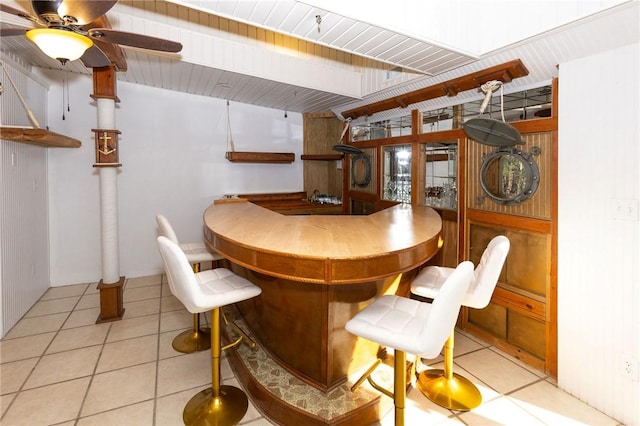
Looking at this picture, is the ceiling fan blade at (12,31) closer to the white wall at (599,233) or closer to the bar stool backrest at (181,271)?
the bar stool backrest at (181,271)

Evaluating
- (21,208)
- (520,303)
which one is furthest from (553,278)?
(21,208)

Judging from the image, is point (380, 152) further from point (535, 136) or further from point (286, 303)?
point (286, 303)

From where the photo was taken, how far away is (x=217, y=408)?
1.99 m

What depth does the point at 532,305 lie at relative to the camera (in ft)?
8.59

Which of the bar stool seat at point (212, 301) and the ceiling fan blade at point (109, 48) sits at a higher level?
the ceiling fan blade at point (109, 48)

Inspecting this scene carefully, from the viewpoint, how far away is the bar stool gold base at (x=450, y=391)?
2168 mm

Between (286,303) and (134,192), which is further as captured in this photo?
(134,192)

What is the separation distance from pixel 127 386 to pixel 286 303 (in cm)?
135

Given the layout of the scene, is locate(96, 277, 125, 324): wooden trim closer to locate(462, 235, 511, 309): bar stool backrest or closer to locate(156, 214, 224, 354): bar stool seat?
locate(156, 214, 224, 354): bar stool seat

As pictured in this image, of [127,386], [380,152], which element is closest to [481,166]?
[380,152]

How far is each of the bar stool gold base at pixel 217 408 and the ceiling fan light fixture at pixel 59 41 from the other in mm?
2289

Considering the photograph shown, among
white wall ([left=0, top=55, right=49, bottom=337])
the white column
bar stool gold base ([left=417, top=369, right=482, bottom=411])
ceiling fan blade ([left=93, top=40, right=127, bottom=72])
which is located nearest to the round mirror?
bar stool gold base ([left=417, top=369, right=482, bottom=411])

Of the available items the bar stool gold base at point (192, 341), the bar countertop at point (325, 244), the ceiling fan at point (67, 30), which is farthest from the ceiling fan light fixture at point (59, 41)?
the bar stool gold base at point (192, 341)

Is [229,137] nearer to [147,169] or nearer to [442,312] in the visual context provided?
[147,169]
